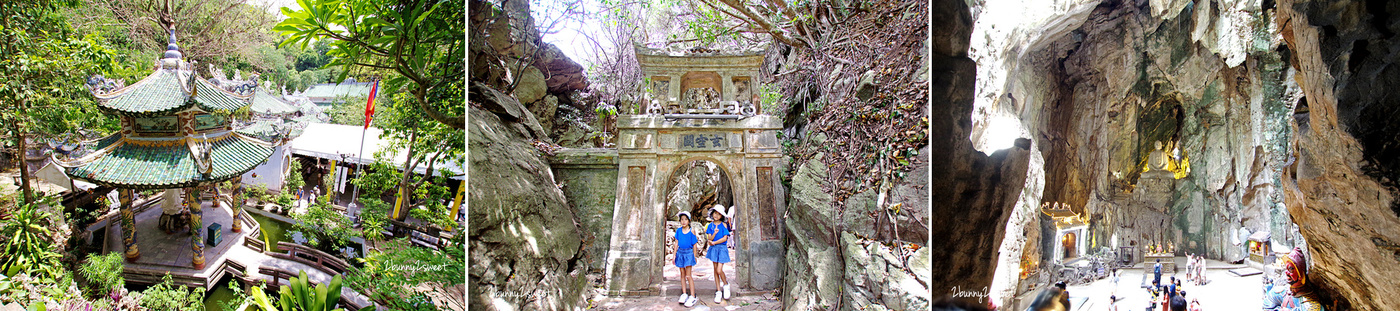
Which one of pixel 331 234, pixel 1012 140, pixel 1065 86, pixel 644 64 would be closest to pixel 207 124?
pixel 331 234

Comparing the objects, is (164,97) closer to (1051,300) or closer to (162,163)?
(162,163)

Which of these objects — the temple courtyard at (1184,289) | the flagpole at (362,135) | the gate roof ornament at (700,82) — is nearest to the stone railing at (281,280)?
the flagpole at (362,135)

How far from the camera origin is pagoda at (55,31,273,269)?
2.88 m

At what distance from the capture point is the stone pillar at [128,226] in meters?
3.04

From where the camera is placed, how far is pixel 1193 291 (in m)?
1.96

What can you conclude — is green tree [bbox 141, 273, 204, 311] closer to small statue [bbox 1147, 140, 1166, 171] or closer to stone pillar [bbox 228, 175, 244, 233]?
stone pillar [bbox 228, 175, 244, 233]

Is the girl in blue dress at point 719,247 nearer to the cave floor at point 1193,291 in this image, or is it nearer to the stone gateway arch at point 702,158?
the stone gateway arch at point 702,158

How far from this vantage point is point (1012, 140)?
2.04 meters

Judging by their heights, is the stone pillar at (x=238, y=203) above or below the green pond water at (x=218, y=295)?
Result: above

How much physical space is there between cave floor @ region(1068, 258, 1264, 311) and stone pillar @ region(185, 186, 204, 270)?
4645 mm

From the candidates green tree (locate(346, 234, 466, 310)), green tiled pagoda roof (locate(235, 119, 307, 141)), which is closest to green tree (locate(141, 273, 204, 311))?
green tiled pagoda roof (locate(235, 119, 307, 141))

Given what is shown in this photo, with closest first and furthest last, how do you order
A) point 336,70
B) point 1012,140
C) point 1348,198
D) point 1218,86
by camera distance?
point 1348,198 < point 1218,86 < point 1012,140 < point 336,70

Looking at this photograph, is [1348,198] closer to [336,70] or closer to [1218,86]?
[1218,86]

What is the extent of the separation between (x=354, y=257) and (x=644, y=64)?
1984 millimetres
